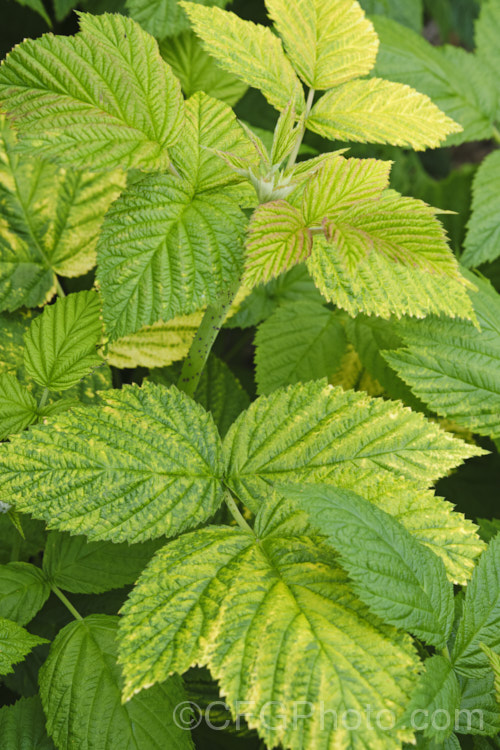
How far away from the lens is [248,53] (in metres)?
0.92

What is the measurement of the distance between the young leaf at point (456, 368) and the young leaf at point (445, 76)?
1.97 feet

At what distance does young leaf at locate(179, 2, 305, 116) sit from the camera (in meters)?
0.92

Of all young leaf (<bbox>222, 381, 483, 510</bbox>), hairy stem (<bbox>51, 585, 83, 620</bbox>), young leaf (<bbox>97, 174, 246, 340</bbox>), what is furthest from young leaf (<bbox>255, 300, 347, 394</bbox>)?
hairy stem (<bbox>51, 585, 83, 620</bbox>)

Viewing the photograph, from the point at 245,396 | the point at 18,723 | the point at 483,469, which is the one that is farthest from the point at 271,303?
the point at 18,723

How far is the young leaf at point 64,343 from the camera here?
3.15 feet

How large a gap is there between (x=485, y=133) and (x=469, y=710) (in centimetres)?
135

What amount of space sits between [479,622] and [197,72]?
4.12 ft

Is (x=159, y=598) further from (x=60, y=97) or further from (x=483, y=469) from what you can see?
(x=483, y=469)

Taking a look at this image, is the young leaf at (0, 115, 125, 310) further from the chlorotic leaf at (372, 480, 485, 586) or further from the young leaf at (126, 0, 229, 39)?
the chlorotic leaf at (372, 480, 485, 586)

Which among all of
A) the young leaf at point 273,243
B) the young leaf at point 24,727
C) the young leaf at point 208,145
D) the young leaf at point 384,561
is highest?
the young leaf at point 208,145

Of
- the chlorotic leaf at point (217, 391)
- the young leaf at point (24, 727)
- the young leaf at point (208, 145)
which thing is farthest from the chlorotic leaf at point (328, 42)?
the young leaf at point (24, 727)

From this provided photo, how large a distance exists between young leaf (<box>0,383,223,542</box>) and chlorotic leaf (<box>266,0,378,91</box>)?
58cm

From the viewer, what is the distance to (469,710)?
2.75ft

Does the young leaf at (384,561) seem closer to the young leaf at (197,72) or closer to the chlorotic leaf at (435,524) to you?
the chlorotic leaf at (435,524)
